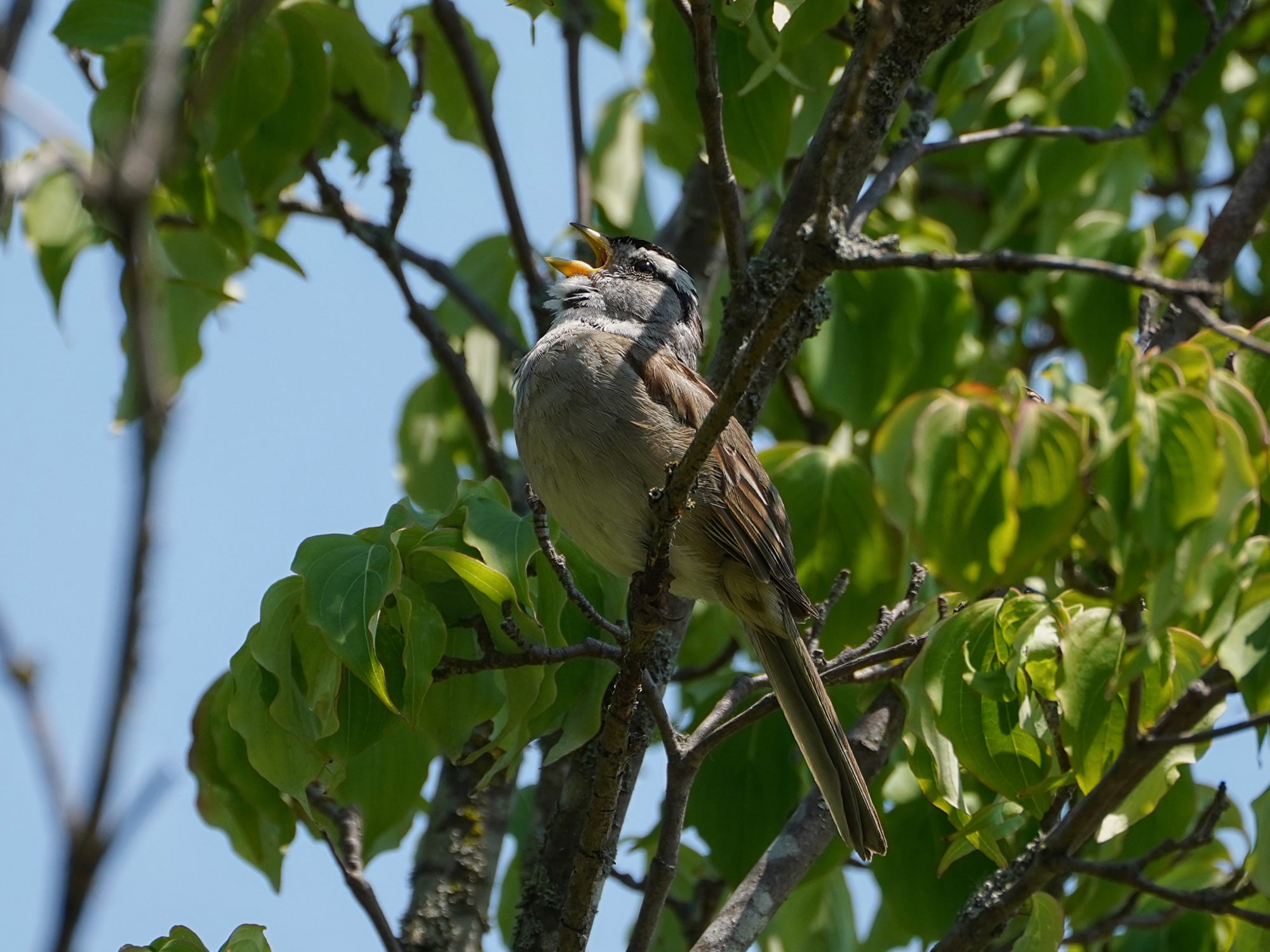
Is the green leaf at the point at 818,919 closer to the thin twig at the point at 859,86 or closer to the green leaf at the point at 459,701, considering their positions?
the green leaf at the point at 459,701

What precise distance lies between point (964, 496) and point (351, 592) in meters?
1.21

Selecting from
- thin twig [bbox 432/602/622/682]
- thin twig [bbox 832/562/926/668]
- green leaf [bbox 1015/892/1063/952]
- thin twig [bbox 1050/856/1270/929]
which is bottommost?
green leaf [bbox 1015/892/1063/952]

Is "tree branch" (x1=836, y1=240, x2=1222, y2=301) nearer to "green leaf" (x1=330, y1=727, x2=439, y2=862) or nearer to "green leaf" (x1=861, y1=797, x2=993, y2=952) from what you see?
"green leaf" (x1=330, y1=727, x2=439, y2=862)

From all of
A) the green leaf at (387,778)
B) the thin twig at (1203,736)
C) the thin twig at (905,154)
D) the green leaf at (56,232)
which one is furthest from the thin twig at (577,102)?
the thin twig at (1203,736)

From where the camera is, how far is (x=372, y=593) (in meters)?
2.64

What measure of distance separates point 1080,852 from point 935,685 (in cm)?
152

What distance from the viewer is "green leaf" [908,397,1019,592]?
2.50 m

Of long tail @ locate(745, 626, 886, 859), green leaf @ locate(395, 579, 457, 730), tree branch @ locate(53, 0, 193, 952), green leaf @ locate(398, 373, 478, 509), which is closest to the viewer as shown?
tree branch @ locate(53, 0, 193, 952)

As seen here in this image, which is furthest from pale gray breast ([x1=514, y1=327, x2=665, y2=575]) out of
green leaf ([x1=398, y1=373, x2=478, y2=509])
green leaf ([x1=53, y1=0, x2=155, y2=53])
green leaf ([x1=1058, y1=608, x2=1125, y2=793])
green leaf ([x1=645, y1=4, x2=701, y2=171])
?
green leaf ([x1=53, y1=0, x2=155, y2=53])

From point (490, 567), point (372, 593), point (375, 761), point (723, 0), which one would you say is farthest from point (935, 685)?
point (723, 0)

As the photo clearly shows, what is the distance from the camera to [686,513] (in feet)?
11.7

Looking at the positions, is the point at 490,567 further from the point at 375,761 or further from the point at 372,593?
the point at 375,761

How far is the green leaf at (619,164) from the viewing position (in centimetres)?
546

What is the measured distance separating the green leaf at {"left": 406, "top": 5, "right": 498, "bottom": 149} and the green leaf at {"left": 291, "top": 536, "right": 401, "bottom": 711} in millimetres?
2313
